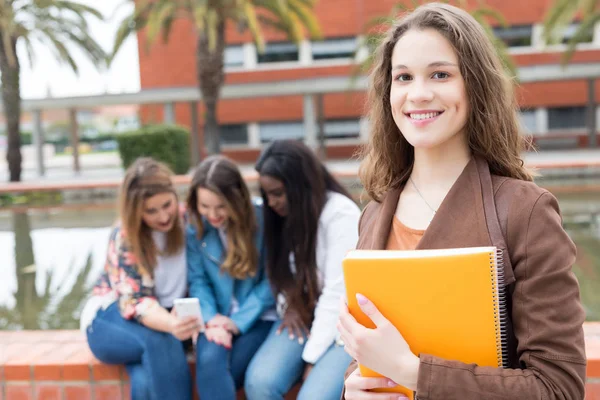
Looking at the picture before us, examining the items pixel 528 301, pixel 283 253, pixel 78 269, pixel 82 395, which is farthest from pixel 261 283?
pixel 78 269

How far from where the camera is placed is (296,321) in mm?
2713

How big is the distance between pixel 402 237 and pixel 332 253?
4.57ft

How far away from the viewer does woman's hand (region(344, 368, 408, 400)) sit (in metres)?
1.27

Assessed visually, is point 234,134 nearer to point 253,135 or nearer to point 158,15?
point 253,135

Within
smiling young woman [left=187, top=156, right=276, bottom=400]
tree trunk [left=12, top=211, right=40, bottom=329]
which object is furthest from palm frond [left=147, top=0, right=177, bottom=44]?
smiling young woman [left=187, top=156, right=276, bottom=400]

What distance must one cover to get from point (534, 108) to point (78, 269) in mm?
20620

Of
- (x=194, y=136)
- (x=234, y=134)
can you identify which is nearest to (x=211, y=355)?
(x=194, y=136)

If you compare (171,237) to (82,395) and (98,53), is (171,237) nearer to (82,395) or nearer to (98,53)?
(82,395)

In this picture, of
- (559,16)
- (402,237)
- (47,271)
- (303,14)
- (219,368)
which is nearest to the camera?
(402,237)

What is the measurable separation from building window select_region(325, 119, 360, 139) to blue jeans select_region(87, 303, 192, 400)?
22.1 metres

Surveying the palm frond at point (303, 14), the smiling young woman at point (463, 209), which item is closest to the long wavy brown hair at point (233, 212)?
the smiling young woman at point (463, 209)

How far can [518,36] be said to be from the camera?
941 inches

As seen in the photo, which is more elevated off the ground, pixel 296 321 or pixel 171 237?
pixel 171 237

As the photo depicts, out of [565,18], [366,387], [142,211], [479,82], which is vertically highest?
[565,18]
